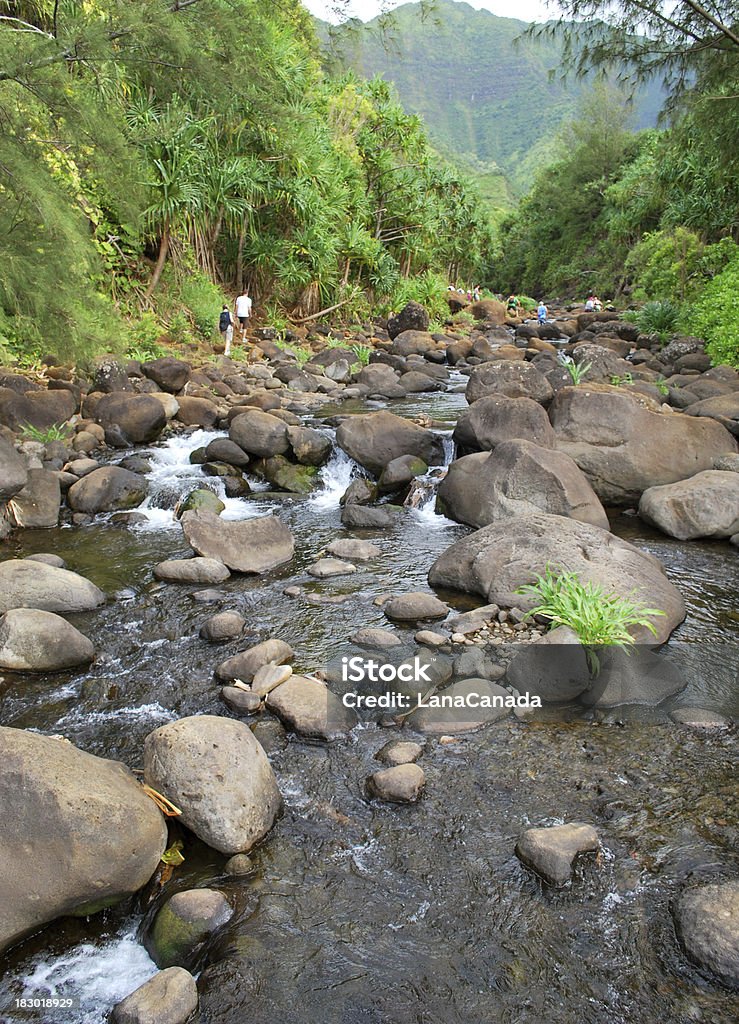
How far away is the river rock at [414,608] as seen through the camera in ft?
19.2

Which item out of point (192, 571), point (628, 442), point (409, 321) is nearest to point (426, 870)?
point (192, 571)

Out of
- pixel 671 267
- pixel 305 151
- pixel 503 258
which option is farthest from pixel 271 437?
pixel 503 258

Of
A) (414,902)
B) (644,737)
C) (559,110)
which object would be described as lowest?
(414,902)

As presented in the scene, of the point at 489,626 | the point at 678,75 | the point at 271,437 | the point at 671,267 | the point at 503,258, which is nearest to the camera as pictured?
the point at 489,626

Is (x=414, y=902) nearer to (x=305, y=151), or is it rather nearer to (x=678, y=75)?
(x=678, y=75)

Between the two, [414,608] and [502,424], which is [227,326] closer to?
[502,424]

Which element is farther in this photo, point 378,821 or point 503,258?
point 503,258

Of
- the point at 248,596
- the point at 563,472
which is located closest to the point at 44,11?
the point at 248,596

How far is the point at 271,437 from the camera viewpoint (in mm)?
9562

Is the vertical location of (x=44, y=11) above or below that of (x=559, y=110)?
below

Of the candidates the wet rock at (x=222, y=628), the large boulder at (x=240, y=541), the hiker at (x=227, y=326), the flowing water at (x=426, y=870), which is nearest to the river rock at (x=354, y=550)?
the large boulder at (x=240, y=541)

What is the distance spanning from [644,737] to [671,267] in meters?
24.1

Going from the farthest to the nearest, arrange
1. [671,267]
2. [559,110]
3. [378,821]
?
[559,110], [671,267], [378,821]

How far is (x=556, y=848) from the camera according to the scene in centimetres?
338
